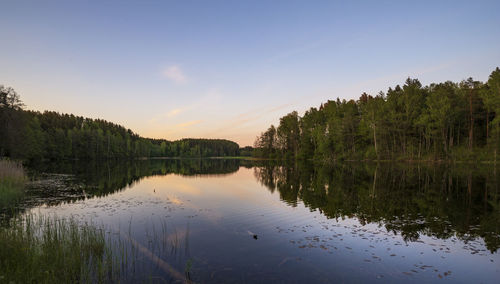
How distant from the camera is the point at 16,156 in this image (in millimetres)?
67188

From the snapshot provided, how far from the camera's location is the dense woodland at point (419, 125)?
2584 inches

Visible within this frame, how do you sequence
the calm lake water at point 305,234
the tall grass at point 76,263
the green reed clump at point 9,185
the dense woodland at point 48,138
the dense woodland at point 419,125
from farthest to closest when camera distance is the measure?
the dense woodland at point 419,125 → the dense woodland at point 48,138 → the green reed clump at point 9,185 → the calm lake water at point 305,234 → the tall grass at point 76,263

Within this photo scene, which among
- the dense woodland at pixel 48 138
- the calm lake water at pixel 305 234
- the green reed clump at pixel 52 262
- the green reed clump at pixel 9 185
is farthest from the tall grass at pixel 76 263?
the dense woodland at pixel 48 138

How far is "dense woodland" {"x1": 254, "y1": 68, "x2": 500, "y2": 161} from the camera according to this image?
65.6m

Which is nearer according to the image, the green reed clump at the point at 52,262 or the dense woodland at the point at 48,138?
the green reed clump at the point at 52,262

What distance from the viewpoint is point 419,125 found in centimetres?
7262

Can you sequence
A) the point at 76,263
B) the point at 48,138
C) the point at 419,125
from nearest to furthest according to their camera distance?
the point at 76,263, the point at 419,125, the point at 48,138

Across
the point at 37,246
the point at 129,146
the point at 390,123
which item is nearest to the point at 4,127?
the point at 37,246

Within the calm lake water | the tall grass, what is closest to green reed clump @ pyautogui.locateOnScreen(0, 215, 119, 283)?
the tall grass

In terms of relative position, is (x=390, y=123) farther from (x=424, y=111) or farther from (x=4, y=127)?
(x=4, y=127)

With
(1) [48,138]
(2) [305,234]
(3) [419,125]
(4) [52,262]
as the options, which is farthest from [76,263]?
(1) [48,138]

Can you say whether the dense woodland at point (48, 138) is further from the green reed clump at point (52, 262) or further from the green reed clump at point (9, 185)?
the green reed clump at point (52, 262)

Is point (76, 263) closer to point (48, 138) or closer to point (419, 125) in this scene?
point (419, 125)

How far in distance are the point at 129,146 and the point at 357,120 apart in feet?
511
